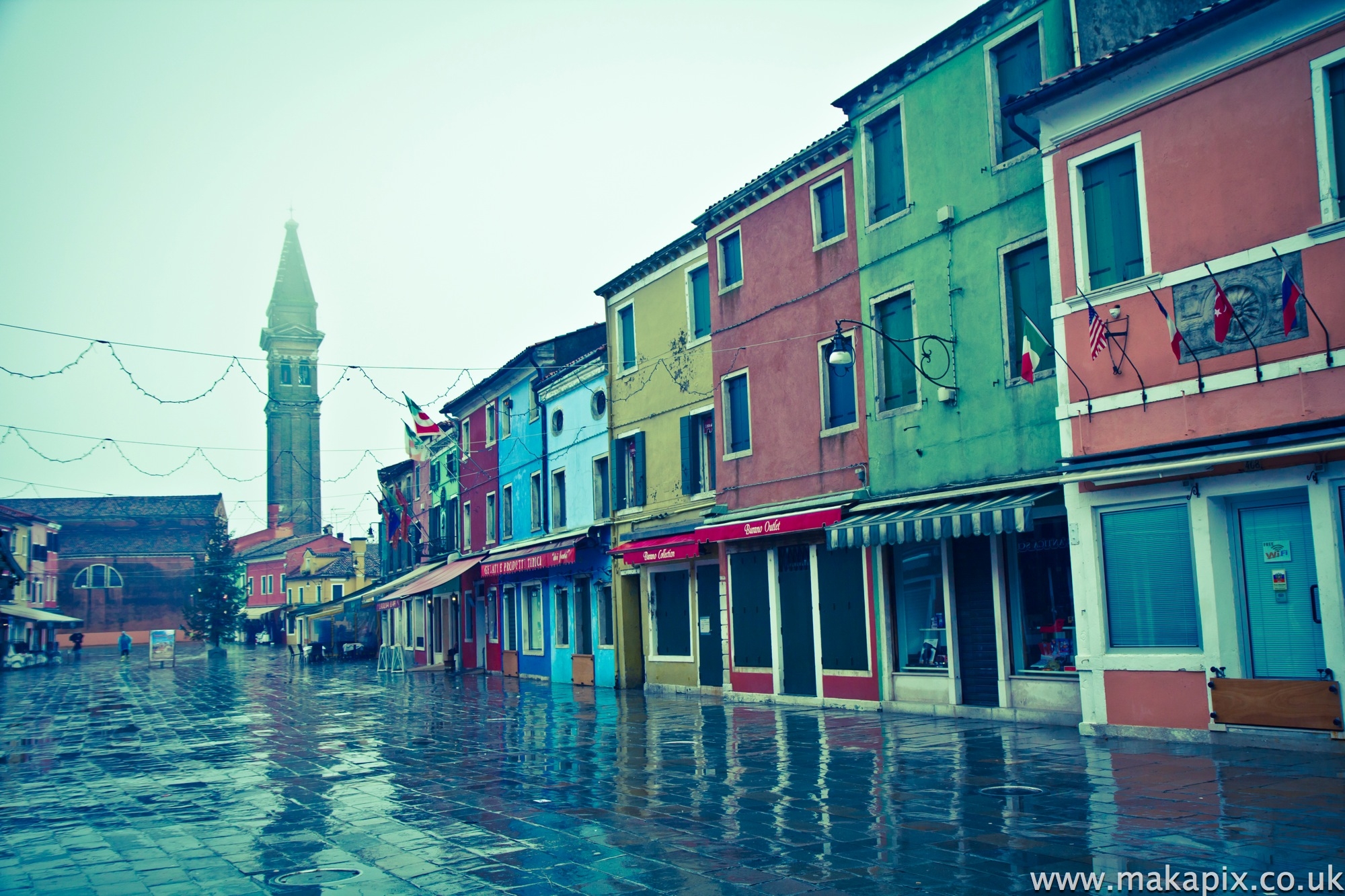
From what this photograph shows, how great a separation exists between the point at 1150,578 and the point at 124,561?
90.7 m

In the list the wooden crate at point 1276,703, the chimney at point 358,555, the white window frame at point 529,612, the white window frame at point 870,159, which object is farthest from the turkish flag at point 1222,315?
the chimney at point 358,555

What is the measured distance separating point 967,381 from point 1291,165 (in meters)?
5.33

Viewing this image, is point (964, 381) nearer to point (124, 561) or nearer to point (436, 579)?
point (436, 579)

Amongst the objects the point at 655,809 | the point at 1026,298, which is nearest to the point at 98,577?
the point at 1026,298

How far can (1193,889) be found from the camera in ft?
19.3

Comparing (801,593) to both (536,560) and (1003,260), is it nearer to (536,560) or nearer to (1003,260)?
(1003,260)

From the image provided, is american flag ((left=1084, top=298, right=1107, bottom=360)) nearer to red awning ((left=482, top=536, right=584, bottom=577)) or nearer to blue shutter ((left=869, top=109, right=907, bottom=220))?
blue shutter ((left=869, top=109, right=907, bottom=220))

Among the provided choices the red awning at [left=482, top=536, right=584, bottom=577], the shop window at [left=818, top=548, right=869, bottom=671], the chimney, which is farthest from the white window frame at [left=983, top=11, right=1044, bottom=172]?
the chimney

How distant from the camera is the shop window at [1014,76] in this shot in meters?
14.3

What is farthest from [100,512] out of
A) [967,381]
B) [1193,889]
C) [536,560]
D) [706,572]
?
[1193,889]

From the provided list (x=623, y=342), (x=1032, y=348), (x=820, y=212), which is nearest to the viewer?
(x=1032, y=348)

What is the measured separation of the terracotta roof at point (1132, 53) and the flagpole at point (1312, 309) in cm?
245

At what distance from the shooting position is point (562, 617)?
29.8 meters

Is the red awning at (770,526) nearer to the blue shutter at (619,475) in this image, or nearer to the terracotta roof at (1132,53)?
the blue shutter at (619,475)
